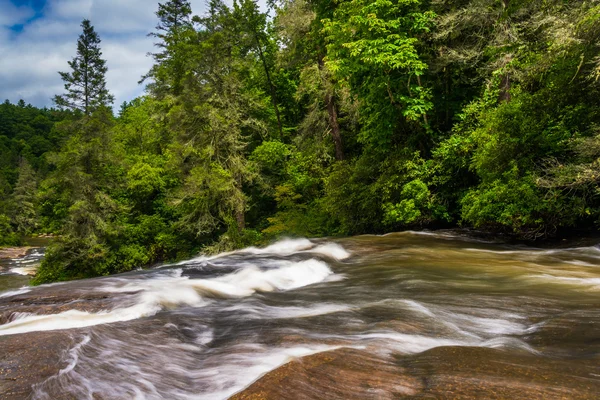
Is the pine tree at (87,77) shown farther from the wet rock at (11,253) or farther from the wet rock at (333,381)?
the wet rock at (333,381)

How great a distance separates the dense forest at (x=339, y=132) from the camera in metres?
9.41

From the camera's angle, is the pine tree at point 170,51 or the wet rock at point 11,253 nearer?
the pine tree at point 170,51

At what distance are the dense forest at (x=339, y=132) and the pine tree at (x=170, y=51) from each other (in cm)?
16

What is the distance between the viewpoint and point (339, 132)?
19.5 meters

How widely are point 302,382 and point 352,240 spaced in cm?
951

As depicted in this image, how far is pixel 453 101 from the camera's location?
15.1 meters

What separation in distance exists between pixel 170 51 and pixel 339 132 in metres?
13.6

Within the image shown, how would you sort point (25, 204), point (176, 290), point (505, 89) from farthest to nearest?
point (25, 204)
point (505, 89)
point (176, 290)

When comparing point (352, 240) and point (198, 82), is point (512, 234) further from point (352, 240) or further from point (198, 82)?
point (198, 82)

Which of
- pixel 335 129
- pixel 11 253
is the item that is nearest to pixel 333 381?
pixel 335 129

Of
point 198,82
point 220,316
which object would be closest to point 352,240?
point 220,316

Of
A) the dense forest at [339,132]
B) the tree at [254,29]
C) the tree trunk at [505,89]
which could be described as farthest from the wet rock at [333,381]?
the tree at [254,29]

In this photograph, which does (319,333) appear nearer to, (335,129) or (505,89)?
(505,89)

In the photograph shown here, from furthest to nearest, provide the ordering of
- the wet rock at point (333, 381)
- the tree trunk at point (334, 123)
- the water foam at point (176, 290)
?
the tree trunk at point (334, 123) → the water foam at point (176, 290) → the wet rock at point (333, 381)
